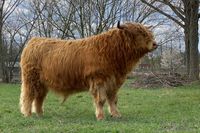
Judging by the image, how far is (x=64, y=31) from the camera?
42.4 metres

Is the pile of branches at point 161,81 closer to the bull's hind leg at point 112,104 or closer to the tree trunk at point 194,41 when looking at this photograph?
the tree trunk at point 194,41

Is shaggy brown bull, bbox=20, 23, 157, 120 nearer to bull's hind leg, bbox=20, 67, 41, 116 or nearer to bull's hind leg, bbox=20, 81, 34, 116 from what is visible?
bull's hind leg, bbox=20, 67, 41, 116

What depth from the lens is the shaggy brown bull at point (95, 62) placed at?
34.1ft

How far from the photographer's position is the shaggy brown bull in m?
10.4

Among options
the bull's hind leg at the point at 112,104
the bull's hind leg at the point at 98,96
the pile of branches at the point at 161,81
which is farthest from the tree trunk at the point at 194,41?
the bull's hind leg at the point at 98,96

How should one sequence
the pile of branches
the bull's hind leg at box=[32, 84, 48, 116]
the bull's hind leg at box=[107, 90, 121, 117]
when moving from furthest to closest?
the pile of branches
the bull's hind leg at box=[32, 84, 48, 116]
the bull's hind leg at box=[107, 90, 121, 117]

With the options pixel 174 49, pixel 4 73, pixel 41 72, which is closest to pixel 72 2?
pixel 4 73

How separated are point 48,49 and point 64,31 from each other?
31333 mm

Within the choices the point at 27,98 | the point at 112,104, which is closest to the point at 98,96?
the point at 112,104

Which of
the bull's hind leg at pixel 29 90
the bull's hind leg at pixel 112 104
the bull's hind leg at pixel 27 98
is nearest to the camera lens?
the bull's hind leg at pixel 112 104

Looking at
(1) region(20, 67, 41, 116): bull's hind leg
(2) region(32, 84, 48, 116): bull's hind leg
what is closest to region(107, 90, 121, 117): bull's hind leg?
(2) region(32, 84, 48, 116): bull's hind leg

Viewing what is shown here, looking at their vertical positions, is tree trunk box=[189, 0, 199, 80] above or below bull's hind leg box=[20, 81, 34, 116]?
above

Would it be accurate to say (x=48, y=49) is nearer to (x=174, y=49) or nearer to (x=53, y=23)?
(x=53, y=23)

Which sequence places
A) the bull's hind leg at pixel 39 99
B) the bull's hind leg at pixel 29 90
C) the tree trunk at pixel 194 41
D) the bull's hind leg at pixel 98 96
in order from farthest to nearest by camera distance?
the tree trunk at pixel 194 41
the bull's hind leg at pixel 39 99
the bull's hind leg at pixel 29 90
the bull's hind leg at pixel 98 96
